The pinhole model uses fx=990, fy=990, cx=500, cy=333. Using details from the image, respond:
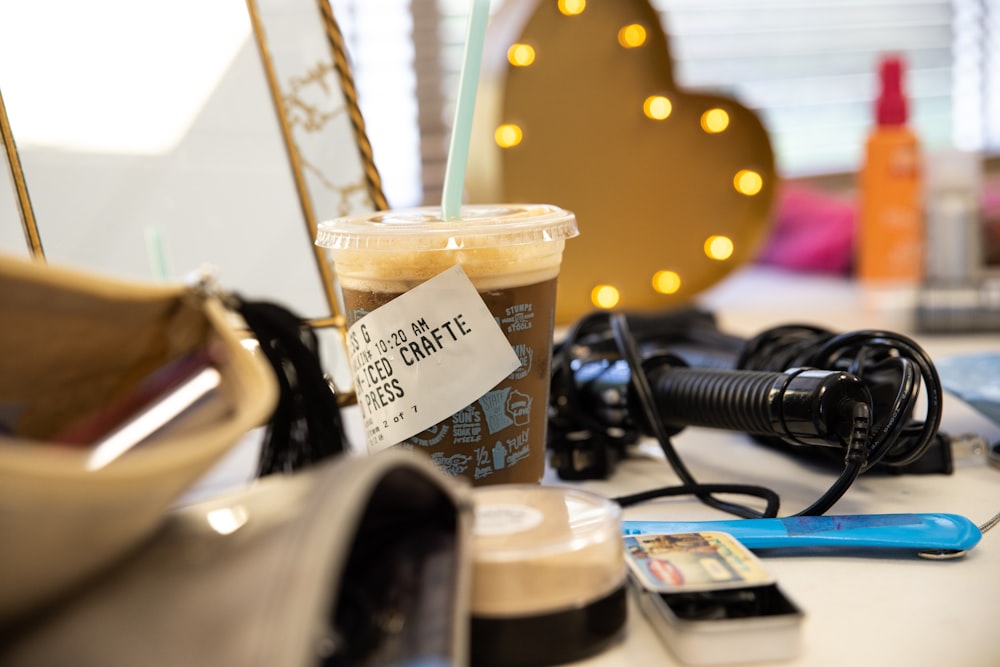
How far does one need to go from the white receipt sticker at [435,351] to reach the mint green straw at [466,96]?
0.05 meters

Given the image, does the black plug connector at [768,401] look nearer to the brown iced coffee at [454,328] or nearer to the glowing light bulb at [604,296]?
the brown iced coffee at [454,328]

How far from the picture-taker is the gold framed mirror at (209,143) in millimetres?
604

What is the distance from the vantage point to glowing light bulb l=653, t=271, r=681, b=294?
0.94 meters

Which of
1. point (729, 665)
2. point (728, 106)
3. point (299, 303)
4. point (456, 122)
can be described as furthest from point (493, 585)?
point (728, 106)

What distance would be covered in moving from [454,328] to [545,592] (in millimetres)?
149

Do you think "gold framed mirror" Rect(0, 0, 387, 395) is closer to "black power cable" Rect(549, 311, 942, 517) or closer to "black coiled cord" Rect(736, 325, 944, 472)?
"black power cable" Rect(549, 311, 942, 517)

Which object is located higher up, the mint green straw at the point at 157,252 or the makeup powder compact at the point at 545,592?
the mint green straw at the point at 157,252

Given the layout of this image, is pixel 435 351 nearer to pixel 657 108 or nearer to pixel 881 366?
pixel 881 366

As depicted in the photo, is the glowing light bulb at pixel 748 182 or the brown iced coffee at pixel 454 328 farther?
the glowing light bulb at pixel 748 182

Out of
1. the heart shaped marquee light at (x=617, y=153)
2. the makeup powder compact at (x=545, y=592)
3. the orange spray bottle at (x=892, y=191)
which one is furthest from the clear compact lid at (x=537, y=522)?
the orange spray bottle at (x=892, y=191)

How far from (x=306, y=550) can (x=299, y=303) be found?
16.7 inches

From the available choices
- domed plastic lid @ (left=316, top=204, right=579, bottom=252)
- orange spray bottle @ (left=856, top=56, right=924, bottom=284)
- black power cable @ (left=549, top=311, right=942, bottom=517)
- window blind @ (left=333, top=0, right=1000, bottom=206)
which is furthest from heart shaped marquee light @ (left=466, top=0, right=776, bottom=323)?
window blind @ (left=333, top=0, right=1000, bottom=206)

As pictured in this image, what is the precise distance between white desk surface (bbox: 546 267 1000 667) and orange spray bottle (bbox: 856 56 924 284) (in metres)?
0.31

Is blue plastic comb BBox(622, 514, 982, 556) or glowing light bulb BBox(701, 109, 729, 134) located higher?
glowing light bulb BBox(701, 109, 729, 134)
